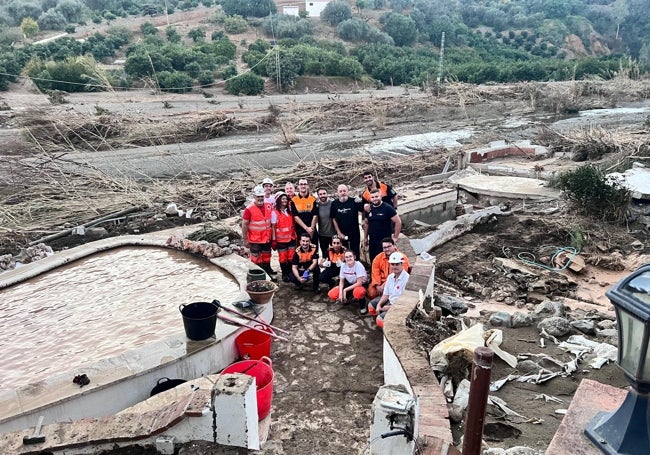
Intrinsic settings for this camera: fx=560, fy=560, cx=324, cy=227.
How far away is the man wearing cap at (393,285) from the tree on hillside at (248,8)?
67615 millimetres

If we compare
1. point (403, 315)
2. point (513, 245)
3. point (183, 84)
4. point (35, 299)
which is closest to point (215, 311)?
point (403, 315)

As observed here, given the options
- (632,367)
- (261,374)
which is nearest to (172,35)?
(261,374)

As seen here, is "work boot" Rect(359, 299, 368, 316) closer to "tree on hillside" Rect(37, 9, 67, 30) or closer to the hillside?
the hillside

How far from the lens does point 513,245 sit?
11422mm

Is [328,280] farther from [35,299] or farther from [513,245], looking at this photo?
[513,245]

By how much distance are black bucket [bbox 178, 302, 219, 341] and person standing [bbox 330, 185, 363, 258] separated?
2.71 m

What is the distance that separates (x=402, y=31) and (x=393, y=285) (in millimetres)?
65202

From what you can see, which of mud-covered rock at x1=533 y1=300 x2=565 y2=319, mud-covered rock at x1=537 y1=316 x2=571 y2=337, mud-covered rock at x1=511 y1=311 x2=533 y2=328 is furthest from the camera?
mud-covered rock at x1=533 y1=300 x2=565 y2=319

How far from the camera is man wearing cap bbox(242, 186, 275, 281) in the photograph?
26.6 ft

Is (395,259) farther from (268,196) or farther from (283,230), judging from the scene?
(268,196)

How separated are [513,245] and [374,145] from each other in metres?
12.8

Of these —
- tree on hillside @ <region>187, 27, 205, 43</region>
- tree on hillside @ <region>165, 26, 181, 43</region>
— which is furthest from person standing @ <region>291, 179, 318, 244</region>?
tree on hillside @ <region>187, 27, 205, 43</region>

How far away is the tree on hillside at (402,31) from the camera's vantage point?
67000 millimetres

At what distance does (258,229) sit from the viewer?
8211 millimetres
